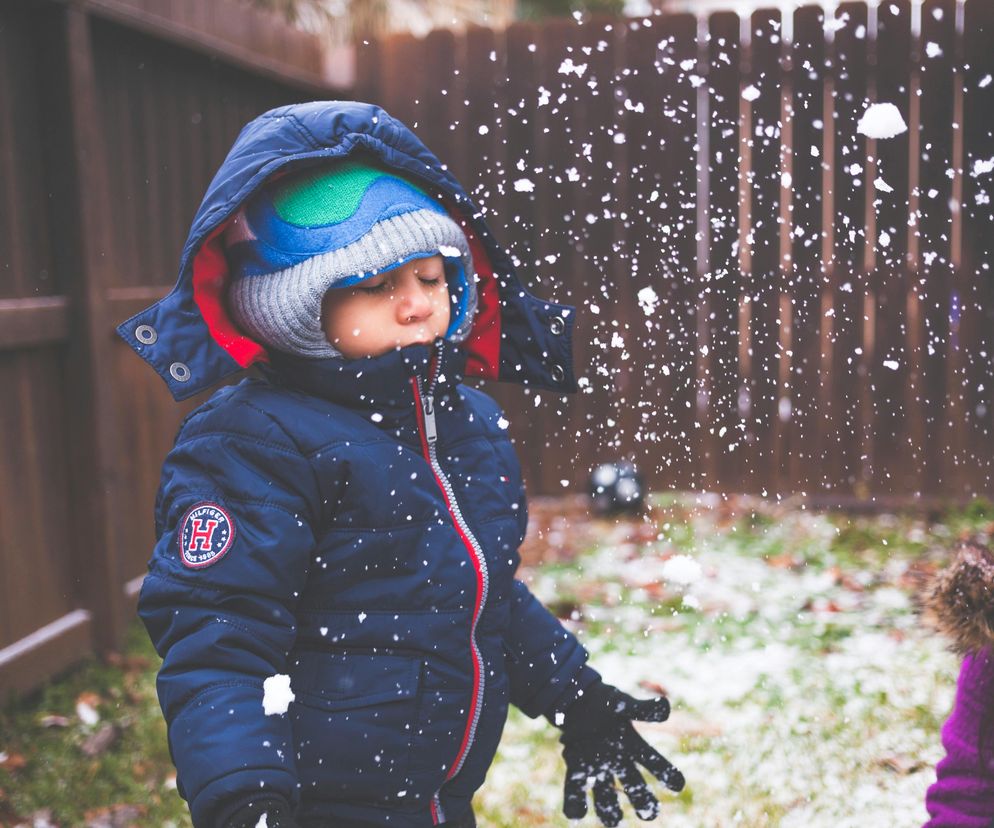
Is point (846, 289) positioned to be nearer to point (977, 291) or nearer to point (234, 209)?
point (977, 291)

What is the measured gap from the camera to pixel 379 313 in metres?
1.56

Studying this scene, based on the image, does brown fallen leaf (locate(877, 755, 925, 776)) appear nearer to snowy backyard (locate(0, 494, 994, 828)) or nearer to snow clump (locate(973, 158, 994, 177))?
snowy backyard (locate(0, 494, 994, 828))

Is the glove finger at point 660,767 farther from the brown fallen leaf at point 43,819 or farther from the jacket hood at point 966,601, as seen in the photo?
the brown fallen leaf at point 43,819

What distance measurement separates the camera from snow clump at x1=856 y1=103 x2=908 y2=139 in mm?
5145

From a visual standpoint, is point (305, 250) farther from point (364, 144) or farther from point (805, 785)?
point (805, 785)

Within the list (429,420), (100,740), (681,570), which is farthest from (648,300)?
(429,420)

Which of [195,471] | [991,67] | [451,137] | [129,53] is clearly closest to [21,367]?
[129,53]

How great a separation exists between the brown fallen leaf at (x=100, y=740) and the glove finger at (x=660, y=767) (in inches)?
61.7

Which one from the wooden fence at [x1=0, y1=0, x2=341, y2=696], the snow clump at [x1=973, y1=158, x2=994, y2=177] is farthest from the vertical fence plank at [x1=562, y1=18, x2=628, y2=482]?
the wooden fence at [x1=0, y1=0, x2=341, y2=696]

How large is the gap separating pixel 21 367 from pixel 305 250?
186 centimetres

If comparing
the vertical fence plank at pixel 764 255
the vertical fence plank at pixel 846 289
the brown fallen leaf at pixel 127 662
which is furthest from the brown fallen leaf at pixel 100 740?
the vertical fence plank at pixel 846 289

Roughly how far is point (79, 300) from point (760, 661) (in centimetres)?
237

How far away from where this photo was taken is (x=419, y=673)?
4.92 feet

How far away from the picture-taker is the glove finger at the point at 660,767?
1761 millimetres
